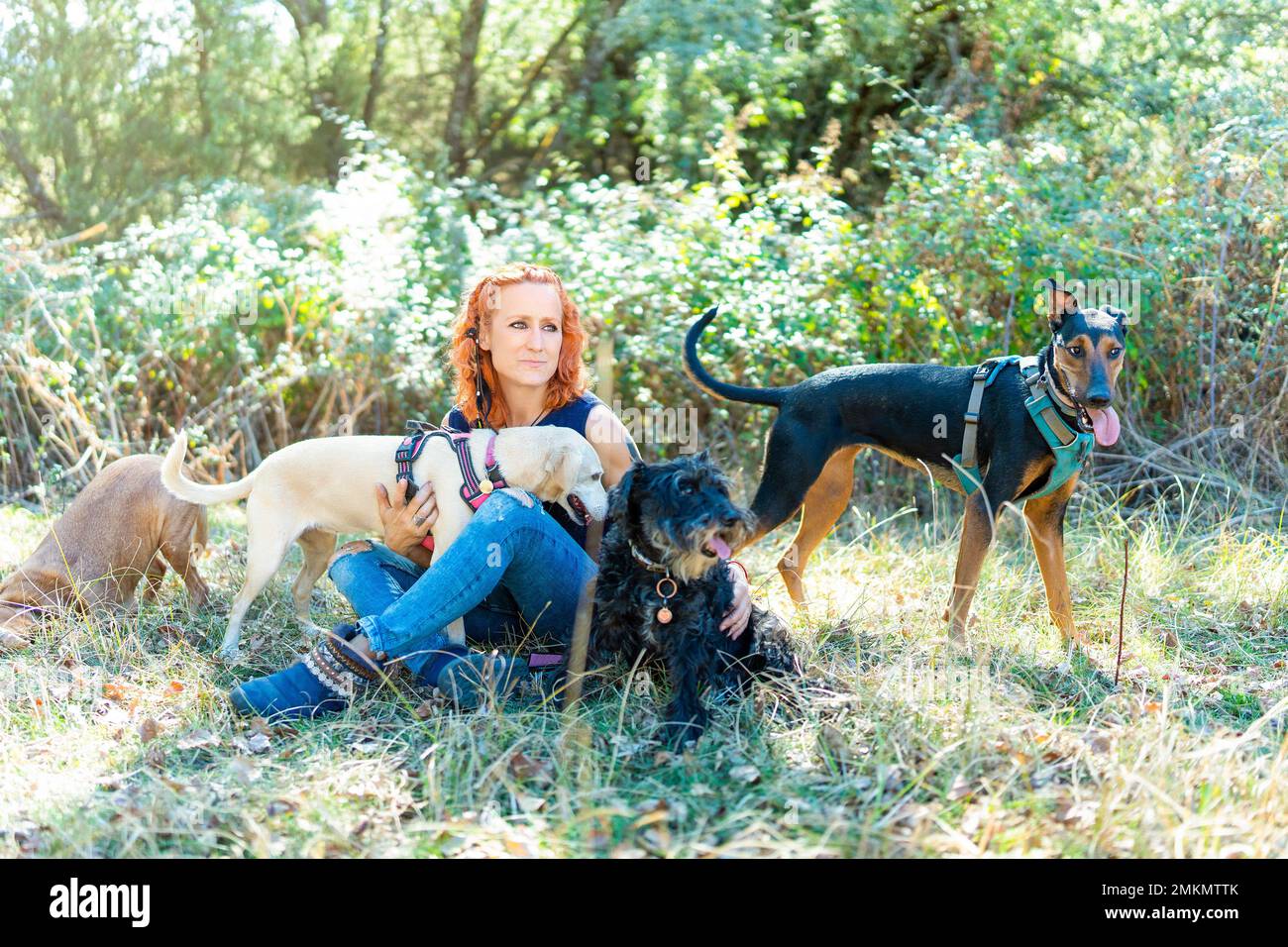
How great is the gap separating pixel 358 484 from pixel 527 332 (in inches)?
31.1

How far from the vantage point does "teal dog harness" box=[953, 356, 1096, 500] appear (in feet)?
11.4

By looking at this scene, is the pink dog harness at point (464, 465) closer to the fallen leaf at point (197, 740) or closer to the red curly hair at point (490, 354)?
the red curly hair at point (490, 354)

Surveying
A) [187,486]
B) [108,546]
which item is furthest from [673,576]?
[108,546]

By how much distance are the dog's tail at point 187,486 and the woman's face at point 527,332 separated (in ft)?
3.29

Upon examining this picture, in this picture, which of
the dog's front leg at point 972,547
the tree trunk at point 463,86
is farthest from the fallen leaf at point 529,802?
the tree trunk at point 463,86

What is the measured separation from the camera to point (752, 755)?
2.83 m

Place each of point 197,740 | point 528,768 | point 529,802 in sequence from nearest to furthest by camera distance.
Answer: point 529,802, point 528,768, point 197,740

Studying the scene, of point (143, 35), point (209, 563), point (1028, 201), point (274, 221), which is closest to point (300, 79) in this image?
point (143, 35)

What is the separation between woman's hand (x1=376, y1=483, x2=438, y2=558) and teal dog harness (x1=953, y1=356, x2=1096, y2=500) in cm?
175

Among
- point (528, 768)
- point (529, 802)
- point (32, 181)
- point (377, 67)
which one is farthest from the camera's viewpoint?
point (377, 67)

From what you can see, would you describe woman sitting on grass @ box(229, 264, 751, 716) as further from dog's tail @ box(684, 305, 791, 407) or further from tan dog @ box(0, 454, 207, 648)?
tan dog @ box(0, 454, 207, 648)

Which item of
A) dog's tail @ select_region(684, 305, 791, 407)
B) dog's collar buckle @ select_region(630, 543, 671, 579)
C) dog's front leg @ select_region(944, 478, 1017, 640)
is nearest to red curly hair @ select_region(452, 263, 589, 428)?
dog's tail @ select_region(684, 305, 791, 407)

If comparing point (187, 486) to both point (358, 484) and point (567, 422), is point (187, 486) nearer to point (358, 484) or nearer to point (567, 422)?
point (358, 484)
